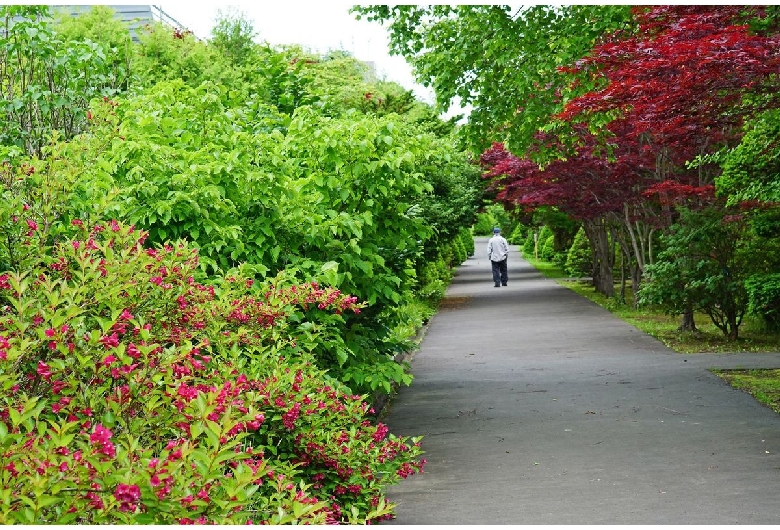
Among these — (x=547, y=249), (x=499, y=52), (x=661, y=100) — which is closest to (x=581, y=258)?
(x=547, y=249)

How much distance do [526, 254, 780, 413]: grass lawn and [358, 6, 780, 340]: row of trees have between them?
1.47ft

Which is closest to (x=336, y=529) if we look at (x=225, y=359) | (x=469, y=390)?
(x=225, y=359)

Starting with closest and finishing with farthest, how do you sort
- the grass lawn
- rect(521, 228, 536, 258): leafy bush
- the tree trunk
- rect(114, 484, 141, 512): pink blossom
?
1. rect(114, 484, 141, 512): pink blossom
2. the grass lawn
3. the tree trunk
4. rect(521, 228, 536, 258): leafy bush

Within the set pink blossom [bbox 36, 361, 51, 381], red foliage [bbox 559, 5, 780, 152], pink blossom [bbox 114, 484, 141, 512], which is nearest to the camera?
pink blossom [bbox 114, 484, 141, 512]

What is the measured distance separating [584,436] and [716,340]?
326 inches

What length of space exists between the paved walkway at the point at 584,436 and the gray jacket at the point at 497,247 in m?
15.6

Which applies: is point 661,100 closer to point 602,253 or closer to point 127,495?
point 127,495

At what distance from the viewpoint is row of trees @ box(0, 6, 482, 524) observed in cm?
302

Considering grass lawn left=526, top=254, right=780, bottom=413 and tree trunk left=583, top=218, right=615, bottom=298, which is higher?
tree trunk left=583, top=218, right=615, bottom=298

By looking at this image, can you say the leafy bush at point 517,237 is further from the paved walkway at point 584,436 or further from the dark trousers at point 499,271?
the paved walkway at point 584,436

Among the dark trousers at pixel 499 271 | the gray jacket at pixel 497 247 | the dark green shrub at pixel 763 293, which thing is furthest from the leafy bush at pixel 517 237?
the dark green shrub at pixel 763 293

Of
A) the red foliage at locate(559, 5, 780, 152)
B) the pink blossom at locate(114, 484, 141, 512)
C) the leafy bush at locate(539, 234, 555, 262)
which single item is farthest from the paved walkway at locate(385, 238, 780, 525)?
the leafy bush at locate(539, 234, 555, 262)

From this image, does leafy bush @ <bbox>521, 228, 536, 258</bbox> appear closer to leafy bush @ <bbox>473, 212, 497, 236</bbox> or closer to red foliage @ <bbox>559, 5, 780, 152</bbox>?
leafy bush @ <bbox>473, 212, 497, 236</bbox>

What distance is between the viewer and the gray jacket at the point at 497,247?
32.7m
